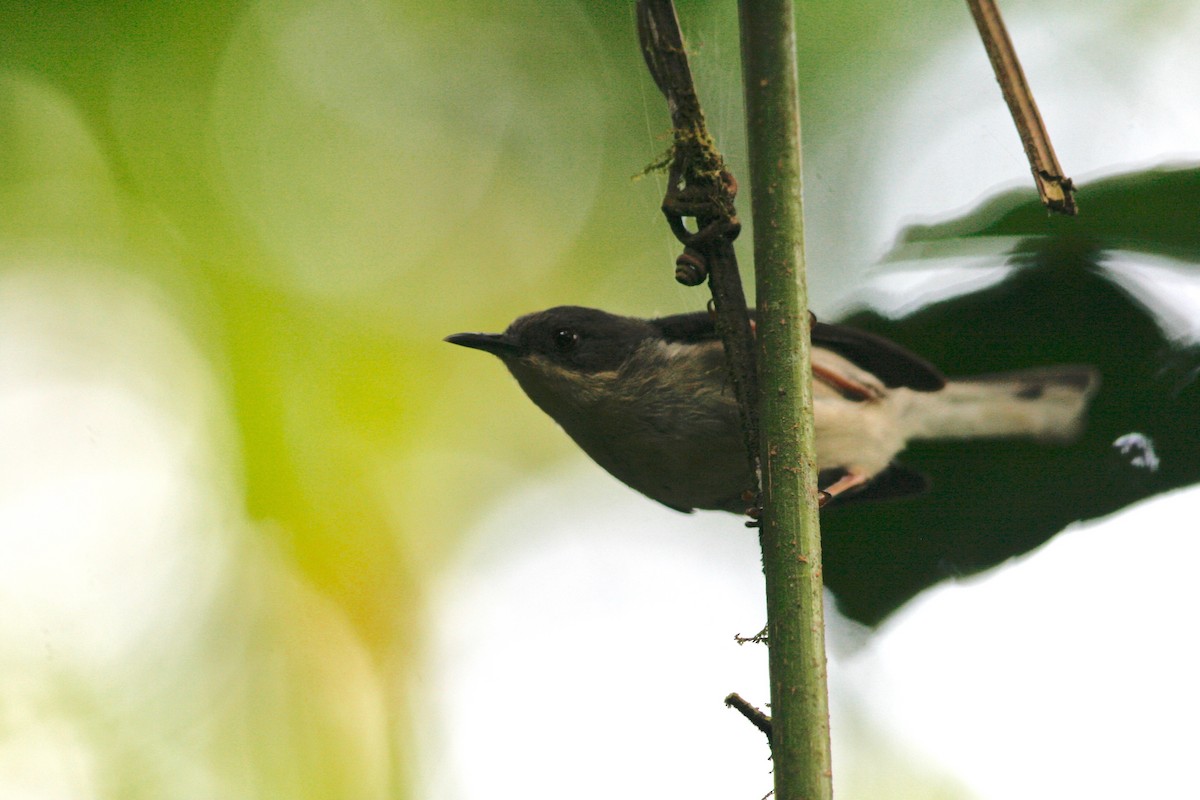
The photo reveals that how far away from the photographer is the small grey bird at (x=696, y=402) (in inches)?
132

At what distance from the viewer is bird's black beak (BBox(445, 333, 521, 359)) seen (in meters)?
3.70

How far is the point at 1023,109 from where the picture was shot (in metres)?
1.52

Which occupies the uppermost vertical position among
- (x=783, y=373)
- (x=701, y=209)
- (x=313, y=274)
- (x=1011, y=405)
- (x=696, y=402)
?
(x=313, y=274)

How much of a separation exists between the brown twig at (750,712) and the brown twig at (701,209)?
357 millimetres

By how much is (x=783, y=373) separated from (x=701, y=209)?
43cm

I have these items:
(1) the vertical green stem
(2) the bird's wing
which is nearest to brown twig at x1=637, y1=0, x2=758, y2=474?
(1) the vertical green stem

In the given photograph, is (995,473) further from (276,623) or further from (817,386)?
(276,623)

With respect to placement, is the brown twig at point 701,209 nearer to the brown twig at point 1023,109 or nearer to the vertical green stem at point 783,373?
the vertical green stem at point 783,373

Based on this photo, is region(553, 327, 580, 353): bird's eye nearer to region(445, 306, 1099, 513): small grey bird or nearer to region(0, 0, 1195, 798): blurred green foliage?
region(445, 306, 1099, 513): small grey bird

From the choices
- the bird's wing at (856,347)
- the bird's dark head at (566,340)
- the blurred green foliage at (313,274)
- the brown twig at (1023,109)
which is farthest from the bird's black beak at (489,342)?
the brown twig at (1023,109)

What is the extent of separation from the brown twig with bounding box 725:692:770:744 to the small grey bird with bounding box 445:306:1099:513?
1.62 meters

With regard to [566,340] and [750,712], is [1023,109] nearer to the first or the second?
[750,712]

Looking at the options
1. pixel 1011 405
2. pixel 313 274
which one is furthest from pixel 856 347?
pixel 313 274

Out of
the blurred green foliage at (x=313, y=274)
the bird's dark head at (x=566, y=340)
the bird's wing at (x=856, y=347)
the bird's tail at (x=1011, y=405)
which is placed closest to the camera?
the bird's tail at (x=1011, y=405)
